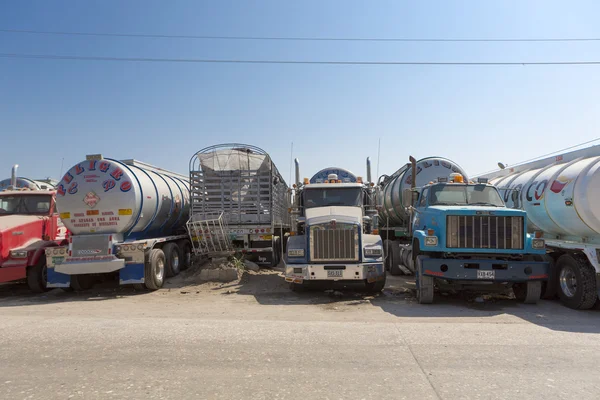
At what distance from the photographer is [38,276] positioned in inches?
435

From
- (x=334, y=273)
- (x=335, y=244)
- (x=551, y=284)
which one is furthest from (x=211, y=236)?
(x=551, y=284)

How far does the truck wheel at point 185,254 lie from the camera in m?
14.2

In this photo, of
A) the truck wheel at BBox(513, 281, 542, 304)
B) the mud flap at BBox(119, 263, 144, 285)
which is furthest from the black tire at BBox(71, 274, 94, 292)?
the truck wheel at BBox(513, 281, 542, 304)

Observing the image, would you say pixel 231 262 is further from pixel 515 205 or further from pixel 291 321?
pixel 515 205

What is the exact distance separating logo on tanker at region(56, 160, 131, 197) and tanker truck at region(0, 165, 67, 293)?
48.4 inches

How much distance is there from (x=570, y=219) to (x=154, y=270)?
32.7 ft

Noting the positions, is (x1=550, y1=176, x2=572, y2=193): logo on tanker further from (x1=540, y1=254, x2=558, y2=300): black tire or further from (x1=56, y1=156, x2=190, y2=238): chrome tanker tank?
(x1=56, y1=156, x2=190, y2=238): chrome tanker tank

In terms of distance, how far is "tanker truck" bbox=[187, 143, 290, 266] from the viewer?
12820mm

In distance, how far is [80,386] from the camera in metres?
4.42

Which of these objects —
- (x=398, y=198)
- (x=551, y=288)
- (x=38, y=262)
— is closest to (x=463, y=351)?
(x=551, y=288)

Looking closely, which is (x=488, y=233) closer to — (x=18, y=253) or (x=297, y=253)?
(x=297, y=253)

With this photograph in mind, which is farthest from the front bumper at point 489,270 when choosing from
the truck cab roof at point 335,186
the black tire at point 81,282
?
the black tire at point 81,282

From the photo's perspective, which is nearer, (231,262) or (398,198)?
(231,262)

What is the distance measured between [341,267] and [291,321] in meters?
2.43
